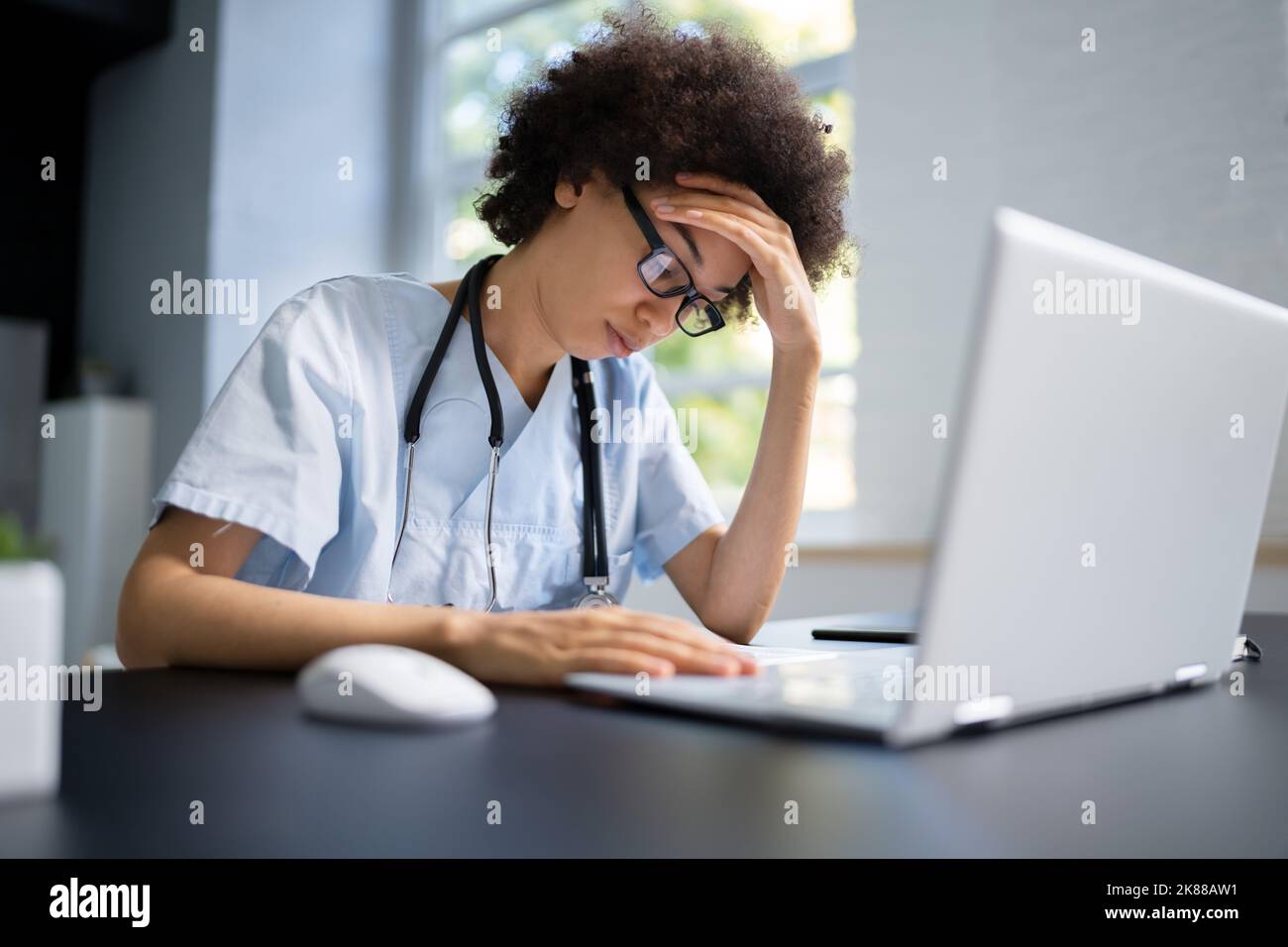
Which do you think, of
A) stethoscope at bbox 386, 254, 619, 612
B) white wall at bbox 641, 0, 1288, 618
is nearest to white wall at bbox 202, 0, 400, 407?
white wall at bbox 641, 0, 1288, 618

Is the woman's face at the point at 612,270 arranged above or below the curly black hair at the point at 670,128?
below

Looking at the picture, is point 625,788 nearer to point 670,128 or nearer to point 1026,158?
point 670,128

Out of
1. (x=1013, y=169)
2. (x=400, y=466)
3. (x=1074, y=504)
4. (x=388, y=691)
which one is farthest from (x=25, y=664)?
(x=1013, y=169)

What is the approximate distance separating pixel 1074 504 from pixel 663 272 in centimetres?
74

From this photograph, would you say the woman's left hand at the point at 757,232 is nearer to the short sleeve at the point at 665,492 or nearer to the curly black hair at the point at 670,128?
Result: the curly black hair at the point at 670,128

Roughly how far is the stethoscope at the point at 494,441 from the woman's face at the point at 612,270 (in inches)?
3.6

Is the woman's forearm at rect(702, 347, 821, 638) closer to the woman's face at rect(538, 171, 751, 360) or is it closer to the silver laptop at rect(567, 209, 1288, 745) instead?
the woman's face at rect(538, 171, 751, 360)

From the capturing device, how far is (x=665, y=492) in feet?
5.23

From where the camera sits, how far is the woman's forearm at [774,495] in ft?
4.69

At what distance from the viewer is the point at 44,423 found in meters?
4.27

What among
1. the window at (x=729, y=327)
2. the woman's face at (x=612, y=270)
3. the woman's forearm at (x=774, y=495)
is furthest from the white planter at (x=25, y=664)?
the window at (x=729, y=327)

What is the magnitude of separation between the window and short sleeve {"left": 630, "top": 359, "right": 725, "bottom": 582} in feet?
3.00
